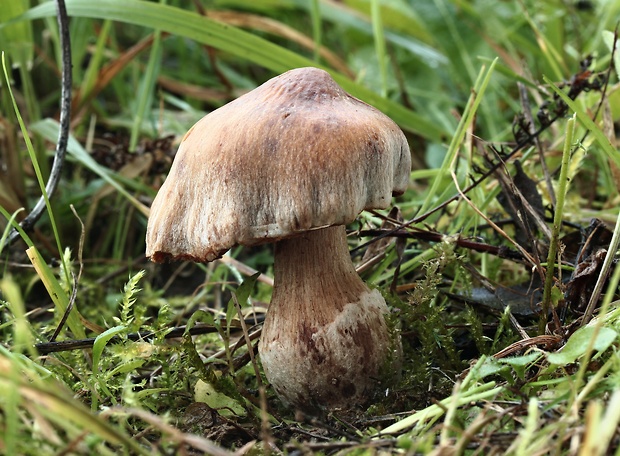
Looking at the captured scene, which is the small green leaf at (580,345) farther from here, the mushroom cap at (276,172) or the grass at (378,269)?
the mushroom cap at (276,172)

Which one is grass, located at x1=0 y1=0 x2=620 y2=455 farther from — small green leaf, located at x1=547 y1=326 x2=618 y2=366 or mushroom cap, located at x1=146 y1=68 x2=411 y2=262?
mushroom cap, located at x1=146 y1=68 x2=411 y2=262

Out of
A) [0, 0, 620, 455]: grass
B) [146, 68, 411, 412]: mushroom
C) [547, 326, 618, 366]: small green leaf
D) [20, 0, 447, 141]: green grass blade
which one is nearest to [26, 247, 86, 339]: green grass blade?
[0, 0, 620, 455]: grass

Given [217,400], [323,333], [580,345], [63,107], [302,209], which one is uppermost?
[63,107]

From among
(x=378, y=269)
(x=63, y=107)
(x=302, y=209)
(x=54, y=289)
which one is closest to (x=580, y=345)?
(x=302, y=209)

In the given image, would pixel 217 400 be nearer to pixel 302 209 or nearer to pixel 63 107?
pixel 302 209

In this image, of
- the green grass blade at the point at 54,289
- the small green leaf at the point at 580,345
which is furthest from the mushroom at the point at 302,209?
the small green leaf at the point at 580,345

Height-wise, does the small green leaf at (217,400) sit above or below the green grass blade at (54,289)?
below

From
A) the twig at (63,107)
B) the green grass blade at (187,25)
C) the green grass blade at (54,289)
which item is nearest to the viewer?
the green grass blade at (54,289)
